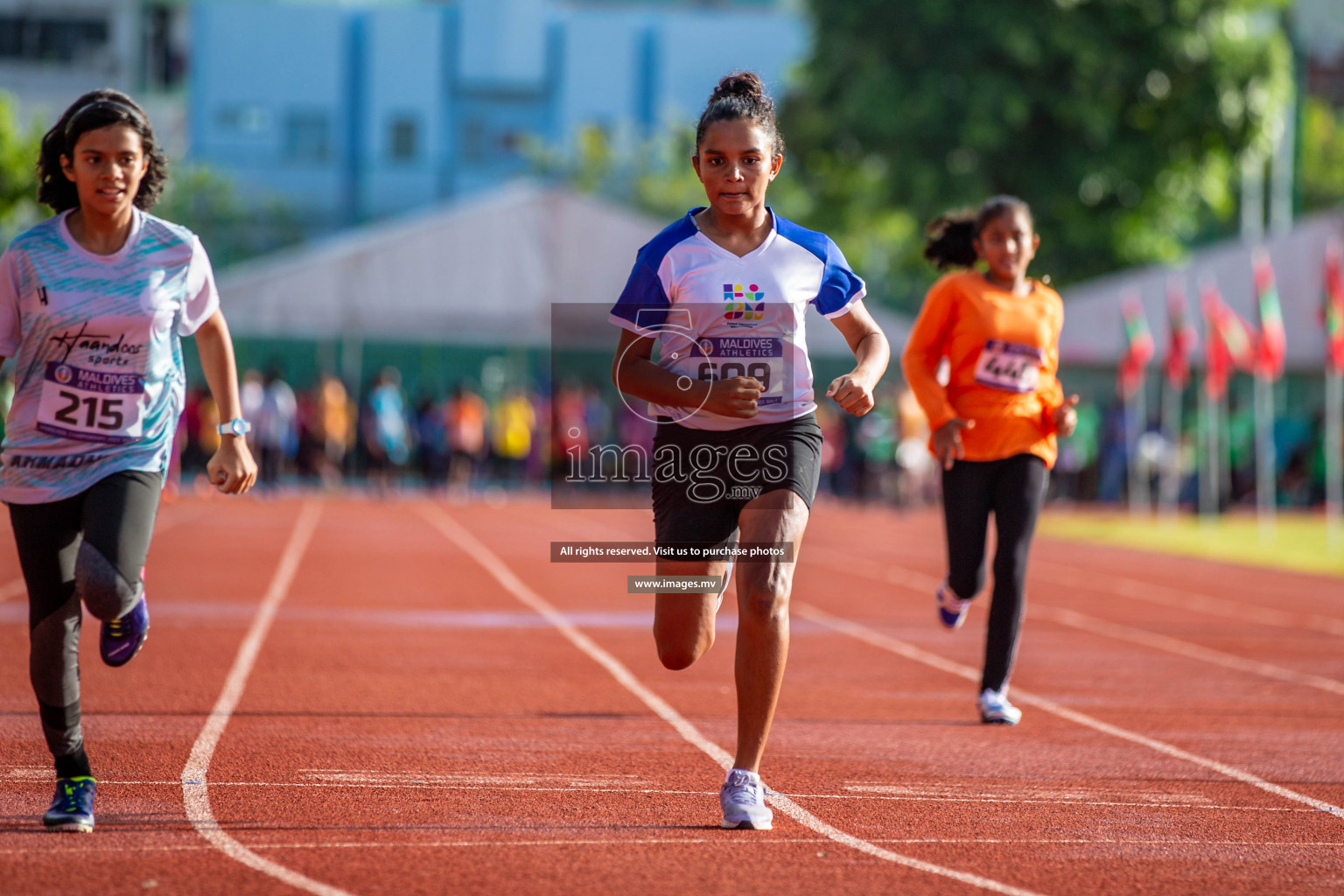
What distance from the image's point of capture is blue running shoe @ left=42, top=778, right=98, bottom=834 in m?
4.61

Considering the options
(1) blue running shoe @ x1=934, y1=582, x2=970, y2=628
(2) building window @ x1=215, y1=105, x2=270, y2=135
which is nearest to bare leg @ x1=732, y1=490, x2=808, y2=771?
(1) blue running shoe @ x1=934, y1=582, x2=970, y2=628

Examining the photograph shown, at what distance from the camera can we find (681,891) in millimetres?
4090

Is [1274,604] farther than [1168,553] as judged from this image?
No

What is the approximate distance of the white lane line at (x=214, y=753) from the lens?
4188 millimetres

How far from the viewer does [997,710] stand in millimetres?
7141

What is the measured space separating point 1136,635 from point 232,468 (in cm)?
762

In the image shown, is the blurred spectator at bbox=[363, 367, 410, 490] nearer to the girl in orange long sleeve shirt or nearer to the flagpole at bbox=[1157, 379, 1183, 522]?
the flagpole at bbox=[1157, 379, 1183, 522]

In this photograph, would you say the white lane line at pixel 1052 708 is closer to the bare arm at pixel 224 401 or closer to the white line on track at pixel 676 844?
the white line on track at pixel 676 844

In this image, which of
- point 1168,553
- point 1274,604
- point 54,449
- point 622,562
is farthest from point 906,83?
point 54,449

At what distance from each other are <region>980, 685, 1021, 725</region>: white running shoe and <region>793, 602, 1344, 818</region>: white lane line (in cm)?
35

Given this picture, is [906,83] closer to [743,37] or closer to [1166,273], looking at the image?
[1166,273]

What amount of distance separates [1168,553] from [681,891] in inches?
633

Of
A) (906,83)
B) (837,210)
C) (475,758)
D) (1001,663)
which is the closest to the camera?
(475,758)

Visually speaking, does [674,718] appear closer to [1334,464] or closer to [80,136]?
[80,136]
